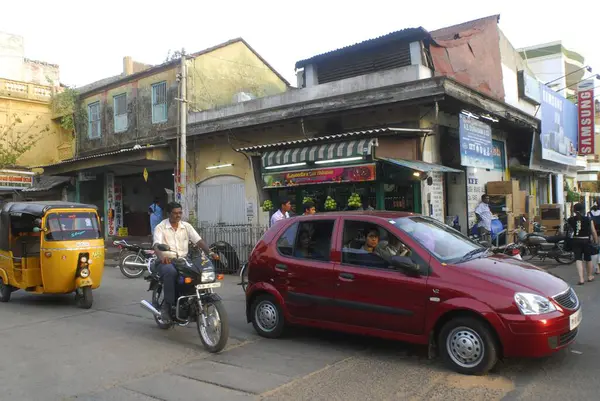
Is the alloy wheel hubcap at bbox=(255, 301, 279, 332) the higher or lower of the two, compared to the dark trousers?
lower

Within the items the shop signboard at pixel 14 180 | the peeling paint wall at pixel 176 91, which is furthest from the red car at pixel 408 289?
the shop signboard at pixel 14 180

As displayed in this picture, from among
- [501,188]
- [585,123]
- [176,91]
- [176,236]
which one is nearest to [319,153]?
[501,188]

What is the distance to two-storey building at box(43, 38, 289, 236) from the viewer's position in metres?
18.2

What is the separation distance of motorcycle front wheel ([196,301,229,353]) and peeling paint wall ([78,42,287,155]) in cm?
1237

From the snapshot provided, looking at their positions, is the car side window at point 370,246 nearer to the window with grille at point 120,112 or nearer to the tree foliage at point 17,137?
the window with grille at point 120,112

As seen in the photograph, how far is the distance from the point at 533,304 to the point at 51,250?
768 cm

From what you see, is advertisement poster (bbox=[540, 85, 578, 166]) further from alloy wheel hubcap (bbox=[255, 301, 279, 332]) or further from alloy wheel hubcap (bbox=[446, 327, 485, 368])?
alloy wheel hubcap (bbox=[446, 327, 485, 368])

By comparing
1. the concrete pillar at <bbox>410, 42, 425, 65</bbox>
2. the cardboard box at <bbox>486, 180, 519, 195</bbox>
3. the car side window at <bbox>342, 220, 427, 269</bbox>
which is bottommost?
the car side window at <bbox>342, 220, 427, 269</bbox>

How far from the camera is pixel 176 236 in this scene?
674 centimetres

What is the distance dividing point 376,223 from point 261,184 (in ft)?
29.6

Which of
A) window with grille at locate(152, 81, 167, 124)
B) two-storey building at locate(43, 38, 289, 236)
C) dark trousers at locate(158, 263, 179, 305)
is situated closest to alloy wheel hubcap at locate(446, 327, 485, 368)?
dark trousers at locate(158, 263, 179, 305)

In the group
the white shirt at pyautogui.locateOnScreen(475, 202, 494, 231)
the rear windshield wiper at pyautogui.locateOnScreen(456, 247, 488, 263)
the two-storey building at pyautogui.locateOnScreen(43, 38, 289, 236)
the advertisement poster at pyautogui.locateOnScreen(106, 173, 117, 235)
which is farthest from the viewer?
the advertisement poster at pyautogui.locateOnScreen(106, 173, 117, 235)

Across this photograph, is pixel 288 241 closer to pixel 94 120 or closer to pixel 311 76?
pixel 311 76

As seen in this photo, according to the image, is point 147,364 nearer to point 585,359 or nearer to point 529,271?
point 529,271
